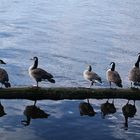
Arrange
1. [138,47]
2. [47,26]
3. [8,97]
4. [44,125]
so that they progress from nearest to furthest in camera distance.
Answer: [44,125]
[8,97]
[138,47]
[47,26]

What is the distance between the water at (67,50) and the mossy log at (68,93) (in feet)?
1.95

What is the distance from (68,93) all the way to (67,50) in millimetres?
16002

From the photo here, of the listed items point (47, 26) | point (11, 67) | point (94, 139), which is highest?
point (47, 26)

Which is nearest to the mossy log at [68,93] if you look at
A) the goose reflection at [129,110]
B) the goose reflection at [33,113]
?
the goose reflection at [33,113]

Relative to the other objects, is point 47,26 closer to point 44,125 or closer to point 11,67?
point 11,67

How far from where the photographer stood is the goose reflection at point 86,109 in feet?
79.6

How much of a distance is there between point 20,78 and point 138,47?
1576 cm

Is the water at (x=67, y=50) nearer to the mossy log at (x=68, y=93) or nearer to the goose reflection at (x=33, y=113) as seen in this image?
the goose reflection at (x=33, y=113)

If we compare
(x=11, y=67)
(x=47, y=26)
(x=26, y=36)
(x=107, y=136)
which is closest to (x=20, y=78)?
(x=11, y=67)

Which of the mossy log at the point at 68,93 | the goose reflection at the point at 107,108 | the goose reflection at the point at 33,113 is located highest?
the mossy log at the point at 68,93

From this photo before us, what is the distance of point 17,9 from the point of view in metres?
61.2

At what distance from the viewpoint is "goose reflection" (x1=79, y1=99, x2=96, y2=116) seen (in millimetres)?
24266

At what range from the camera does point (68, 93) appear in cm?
2438

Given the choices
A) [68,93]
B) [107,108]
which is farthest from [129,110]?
[68,93]
